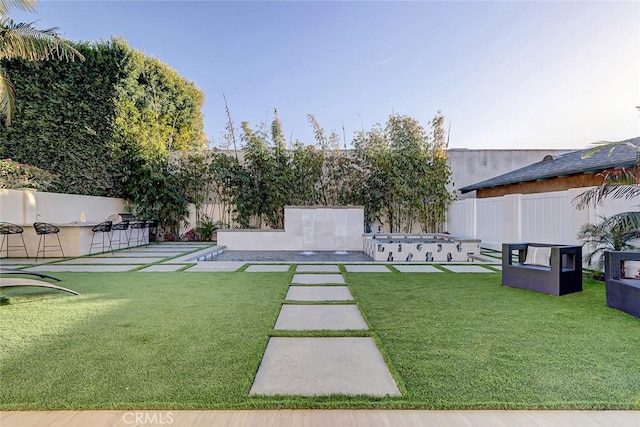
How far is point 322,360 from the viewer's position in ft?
8.07

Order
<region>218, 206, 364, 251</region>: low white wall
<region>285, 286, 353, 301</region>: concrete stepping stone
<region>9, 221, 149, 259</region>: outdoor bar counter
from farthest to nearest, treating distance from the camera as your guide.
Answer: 1. <region>218, 206, 364, 251</region>: low white wall
2. <region>9, 221, 149, 259</region>: outdoor bar counter
3. <region>285, 286, 353, 301</region>: concrete stepping stone

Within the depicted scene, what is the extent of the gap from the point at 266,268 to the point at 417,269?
3171 millimetres

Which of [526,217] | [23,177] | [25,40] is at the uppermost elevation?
[25,40]

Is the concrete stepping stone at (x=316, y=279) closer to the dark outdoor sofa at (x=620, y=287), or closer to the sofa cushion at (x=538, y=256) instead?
the sofa cushion at (x=538, y=256)

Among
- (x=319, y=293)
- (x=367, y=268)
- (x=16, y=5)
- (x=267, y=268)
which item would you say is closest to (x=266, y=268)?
(x=267, y=268)

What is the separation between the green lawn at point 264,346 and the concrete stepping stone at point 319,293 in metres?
0.23

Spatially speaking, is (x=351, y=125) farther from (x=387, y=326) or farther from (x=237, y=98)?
(x=387, y=326)

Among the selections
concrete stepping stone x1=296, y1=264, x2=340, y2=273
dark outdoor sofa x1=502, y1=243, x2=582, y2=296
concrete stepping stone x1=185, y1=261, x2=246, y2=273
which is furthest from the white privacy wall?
concrete stepping stone x1=185, y1=261, x2=246, y2=273

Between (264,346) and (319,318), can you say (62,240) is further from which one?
(264,346)

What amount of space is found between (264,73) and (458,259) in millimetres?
9296

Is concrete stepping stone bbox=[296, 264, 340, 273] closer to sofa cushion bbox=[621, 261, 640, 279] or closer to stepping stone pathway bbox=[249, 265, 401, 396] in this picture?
stepping stone pathway bbox=[249, 265, 401, 396]

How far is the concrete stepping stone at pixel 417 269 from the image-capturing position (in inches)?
250

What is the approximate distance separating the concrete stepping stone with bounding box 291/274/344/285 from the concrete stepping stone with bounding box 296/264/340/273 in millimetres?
382

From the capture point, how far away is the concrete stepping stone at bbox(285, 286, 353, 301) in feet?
14.3
